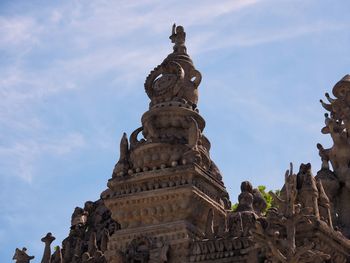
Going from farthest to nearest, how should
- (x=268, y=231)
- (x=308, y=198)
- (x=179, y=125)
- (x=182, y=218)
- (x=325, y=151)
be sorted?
1. (x=325, y=151)
2. (x=179, y=125)
3. (x=182, y=218)
4. (x=308, y=198)
5. (x=268, y=231)

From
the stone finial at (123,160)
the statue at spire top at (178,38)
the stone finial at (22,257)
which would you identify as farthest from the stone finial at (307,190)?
the stone finial at (22,257)

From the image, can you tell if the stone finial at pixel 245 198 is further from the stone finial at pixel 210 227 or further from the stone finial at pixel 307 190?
the stone finial at pixel 307 190

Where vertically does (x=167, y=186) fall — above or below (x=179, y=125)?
below

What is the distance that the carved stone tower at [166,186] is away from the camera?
71.2ft

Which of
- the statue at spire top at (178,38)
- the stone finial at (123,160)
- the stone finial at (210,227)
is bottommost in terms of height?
the stone finial at (210,227)

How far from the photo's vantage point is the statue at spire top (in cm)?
2638

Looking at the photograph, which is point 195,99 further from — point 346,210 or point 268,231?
point 268,231

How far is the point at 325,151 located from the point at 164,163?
226 inches

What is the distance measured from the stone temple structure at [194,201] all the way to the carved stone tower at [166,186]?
Answer: 28mm

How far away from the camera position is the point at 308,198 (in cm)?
2019

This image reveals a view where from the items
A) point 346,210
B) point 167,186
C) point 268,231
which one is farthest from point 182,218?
point 346,210

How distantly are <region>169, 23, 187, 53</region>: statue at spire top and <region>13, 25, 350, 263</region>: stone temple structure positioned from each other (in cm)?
4

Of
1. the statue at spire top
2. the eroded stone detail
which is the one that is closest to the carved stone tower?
the statue at spire top

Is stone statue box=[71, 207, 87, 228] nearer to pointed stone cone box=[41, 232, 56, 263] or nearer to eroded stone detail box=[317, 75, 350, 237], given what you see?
pointed stone cone box=[41, 232, 56, 263]
